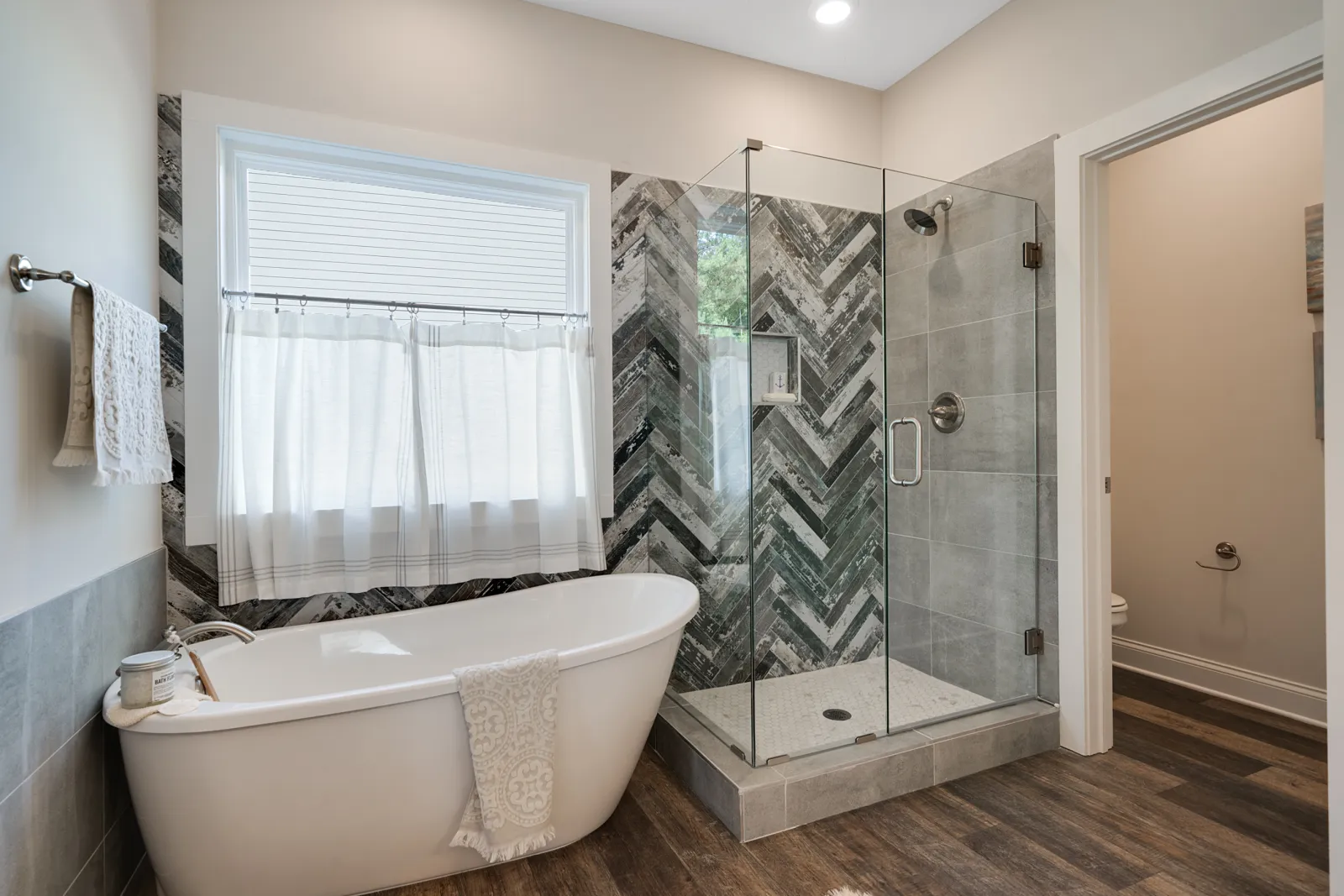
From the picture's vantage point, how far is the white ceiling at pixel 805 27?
2678 mm

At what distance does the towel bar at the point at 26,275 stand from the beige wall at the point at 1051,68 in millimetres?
3003

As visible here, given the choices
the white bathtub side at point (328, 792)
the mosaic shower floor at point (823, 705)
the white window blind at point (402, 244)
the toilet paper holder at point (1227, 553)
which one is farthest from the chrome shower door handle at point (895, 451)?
the toilet paper holder at point (1227, 553)

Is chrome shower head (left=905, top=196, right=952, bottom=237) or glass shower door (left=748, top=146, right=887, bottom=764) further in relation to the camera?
chrome shower head (left=905, top=196, right=952, bottom=237)

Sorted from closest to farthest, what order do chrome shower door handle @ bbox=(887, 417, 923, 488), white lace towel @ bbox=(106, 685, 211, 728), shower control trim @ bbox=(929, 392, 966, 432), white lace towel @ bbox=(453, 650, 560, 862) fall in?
white lace towel @ bbox=(106, 685, 211, 728), white lace towel @ bbox=(453, 650, 560, 862), chrome shower door handle @ bbox=(887, 417, 923, 488), shower control trim @ bbox=(929, 392, 966, 432)

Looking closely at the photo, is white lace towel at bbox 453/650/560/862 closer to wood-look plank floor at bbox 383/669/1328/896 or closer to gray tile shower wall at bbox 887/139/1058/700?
wood-look plank floor at bbox 383/669/1328/896

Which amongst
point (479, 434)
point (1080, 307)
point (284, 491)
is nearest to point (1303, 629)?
point (1080, 307)

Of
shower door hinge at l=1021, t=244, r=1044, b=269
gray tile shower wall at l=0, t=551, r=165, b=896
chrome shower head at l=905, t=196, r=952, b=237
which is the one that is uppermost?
chrome shower head at l=905, t=196, r=952, b=237

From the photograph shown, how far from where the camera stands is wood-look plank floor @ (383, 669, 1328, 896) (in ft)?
5.78

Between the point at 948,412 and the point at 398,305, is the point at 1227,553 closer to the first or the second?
the point at 948,412

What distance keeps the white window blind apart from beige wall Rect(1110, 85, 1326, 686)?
107 inches

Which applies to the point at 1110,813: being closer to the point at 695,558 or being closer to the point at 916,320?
the point at 695,558

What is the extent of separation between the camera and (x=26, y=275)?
1329 mm

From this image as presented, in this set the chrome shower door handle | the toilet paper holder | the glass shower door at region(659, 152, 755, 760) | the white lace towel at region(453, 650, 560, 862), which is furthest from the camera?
the toilet paper holder

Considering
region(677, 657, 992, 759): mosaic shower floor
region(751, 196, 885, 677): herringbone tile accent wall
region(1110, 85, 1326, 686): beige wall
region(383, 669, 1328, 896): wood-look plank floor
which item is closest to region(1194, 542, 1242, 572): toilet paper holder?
region(1110, 85, 1326, 686): beige wall
